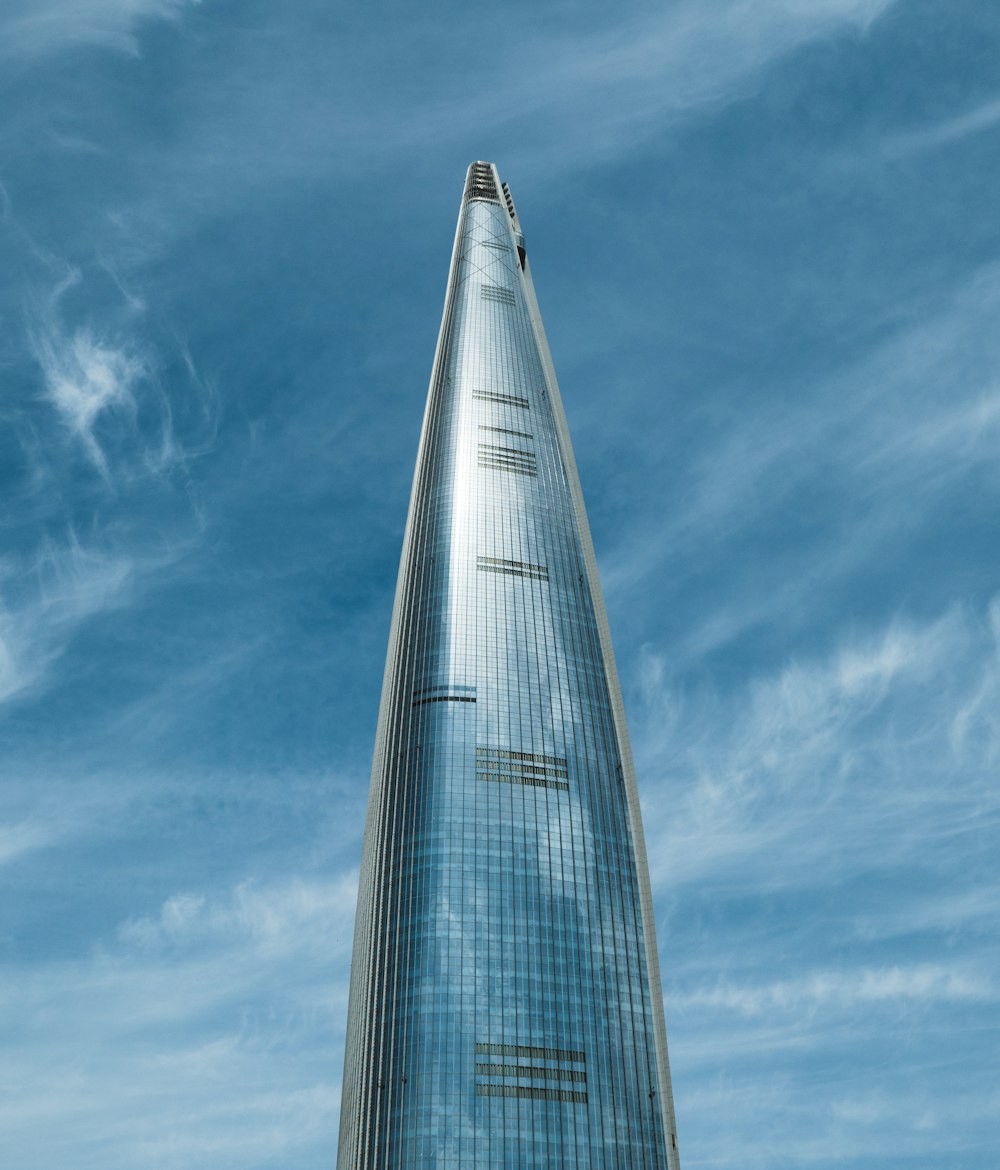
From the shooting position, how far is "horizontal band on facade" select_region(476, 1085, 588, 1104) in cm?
12181

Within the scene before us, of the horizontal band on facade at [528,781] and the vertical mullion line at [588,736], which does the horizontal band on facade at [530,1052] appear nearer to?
the vertical mullion line at [588,736]

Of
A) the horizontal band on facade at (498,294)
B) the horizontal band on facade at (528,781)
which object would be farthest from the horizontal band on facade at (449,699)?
the horizontal band on facade at (498,294)

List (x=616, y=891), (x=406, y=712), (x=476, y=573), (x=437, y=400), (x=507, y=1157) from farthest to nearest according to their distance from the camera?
(x=437, y=400)
(x=476, y=573)
(x=406, y=712)
(x=616, y=891)
(x=507, y=1157)

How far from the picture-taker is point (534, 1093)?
12281 cm

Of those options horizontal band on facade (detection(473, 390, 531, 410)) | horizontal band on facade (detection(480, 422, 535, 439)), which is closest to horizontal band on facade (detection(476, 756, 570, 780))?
horizontal band on facade (detection(480, 422, 535, 439))

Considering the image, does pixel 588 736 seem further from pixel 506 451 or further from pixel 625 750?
pixel 506 451

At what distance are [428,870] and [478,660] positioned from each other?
28636mm

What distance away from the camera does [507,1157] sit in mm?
119188

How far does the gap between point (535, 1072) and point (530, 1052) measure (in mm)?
2054

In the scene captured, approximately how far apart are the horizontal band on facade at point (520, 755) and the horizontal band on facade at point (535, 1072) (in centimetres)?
3561

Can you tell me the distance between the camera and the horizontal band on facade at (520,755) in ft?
472

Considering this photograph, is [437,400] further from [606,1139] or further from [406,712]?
[606,1139]

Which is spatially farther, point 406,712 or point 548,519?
point 548,519

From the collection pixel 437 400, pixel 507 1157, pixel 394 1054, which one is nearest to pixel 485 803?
pixel 394 1054
